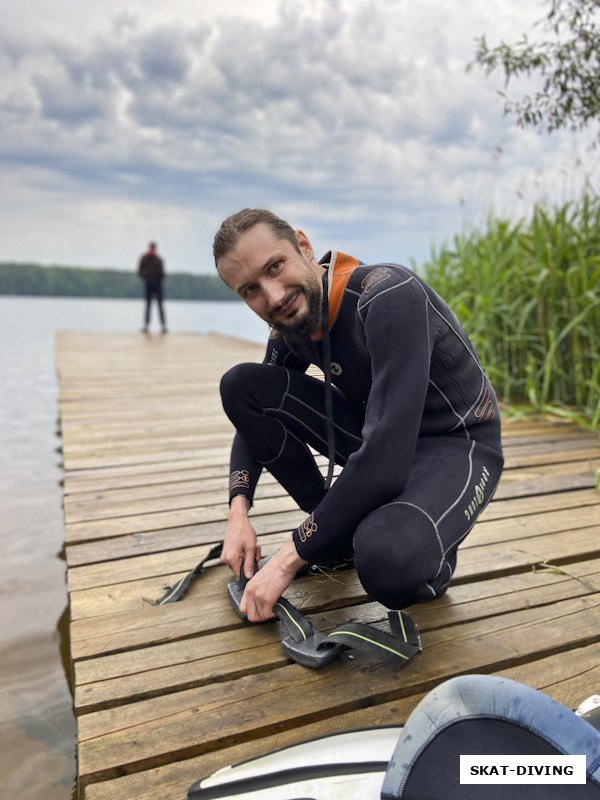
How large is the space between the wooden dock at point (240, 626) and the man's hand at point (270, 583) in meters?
0.09

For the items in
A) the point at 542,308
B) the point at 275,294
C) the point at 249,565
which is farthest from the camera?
the point at 542,308

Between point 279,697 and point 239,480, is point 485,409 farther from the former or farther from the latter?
point 279,697

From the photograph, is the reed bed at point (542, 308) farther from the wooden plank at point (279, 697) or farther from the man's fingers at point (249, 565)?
the man's fingers at point (249, 565)

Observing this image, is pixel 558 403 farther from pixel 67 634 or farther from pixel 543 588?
pixel 67 634

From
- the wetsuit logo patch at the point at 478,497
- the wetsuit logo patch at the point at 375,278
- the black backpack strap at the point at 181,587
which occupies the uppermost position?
the wetsuit logo patch at the point at 375,278

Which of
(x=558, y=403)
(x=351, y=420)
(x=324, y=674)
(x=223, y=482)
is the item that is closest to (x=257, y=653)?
(x=324, y=674)

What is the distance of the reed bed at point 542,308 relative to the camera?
4.55 metres

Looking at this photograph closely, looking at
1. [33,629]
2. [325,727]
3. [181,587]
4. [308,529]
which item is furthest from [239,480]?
[33,629]

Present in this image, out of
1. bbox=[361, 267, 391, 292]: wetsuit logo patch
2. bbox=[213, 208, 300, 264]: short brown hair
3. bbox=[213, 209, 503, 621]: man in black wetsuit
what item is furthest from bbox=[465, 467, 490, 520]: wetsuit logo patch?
bbox=[213, 208, 300, 264]: short brown hair

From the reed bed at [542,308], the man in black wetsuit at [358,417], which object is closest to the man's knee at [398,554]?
the man in black wetsuit at [358,417]

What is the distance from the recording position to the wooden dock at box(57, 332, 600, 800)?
4.52 ft

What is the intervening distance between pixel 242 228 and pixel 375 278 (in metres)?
0.39

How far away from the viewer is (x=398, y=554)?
145cm

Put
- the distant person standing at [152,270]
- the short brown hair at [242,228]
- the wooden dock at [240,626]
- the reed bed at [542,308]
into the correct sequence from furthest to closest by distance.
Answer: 1. the distant person standing at [152,270]
2. the reed bed at [542,308]
3. the short brown hair at [242,228]
4. the wooden dock at [240,626]
